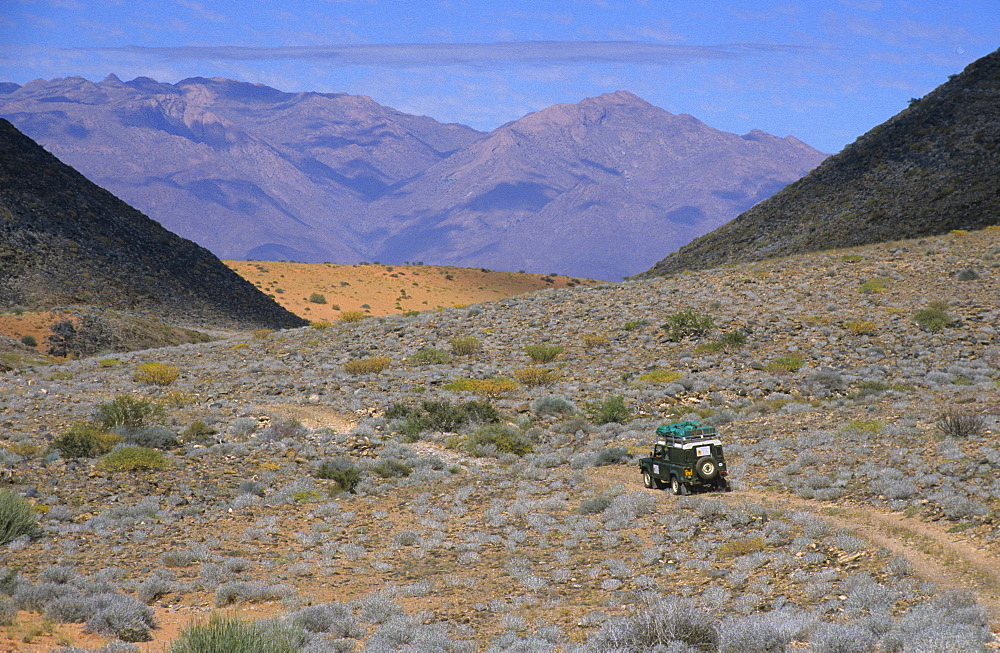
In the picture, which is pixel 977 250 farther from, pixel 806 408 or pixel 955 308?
pixel 806 408

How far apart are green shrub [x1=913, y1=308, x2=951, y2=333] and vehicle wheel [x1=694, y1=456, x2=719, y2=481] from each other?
44.1 ft

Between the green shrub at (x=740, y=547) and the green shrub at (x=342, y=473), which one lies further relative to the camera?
the green shrub at (x=342, y=473)

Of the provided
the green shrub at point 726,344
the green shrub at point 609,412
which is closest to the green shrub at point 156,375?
the green shrub at point 609,412

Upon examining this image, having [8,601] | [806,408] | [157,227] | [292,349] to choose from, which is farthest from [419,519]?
[157,227]

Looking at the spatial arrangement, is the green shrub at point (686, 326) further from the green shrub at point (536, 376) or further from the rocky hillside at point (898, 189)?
the rocky hillside at point (898, 189)

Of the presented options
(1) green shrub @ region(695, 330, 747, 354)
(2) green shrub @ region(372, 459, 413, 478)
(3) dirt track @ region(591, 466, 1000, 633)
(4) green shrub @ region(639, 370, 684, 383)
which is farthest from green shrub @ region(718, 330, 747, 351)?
(2) green shrub @ region(372, 459, 413, 478)

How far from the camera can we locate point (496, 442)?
1778 cm

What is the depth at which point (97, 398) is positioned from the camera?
2145 cm

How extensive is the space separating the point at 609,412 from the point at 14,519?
12.8 m

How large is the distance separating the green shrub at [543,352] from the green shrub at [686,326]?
382 cm

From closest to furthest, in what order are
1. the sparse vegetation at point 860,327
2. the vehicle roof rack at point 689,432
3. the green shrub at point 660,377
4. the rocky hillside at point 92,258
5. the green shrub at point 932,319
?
1. the vehicle roof rack at point 689,432
2. the green shrub at point 660,377
3. the green shrub at point 932,319
4. the sparse vegetation at point 860,327
5. the rocky hillside at point 92,258

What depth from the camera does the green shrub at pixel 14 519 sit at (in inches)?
450

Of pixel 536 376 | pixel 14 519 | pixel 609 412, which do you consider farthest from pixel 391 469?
pixel 536 376

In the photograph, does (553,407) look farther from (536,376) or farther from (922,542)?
(922,542)
